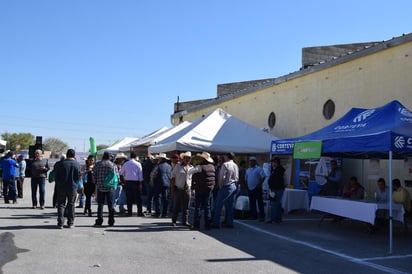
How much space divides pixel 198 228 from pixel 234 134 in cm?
606

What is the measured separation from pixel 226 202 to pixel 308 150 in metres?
2.37

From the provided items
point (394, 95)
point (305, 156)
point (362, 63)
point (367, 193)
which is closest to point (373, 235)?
point (305, 156)

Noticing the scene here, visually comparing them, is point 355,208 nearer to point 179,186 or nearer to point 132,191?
point 179,186

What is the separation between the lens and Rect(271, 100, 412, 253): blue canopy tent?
27.5 feet

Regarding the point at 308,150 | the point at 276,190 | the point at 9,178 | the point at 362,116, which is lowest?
the point at 276,190

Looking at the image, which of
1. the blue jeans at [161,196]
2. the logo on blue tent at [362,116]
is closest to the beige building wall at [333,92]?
the logo on blue tent at [362,116]

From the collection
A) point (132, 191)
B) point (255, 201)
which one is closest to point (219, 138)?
point (255, 201)

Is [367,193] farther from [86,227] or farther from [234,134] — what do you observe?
[86,227]

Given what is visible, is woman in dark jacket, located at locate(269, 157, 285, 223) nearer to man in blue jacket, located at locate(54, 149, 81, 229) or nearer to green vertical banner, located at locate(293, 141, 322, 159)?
green vertical banner, located at locate(293, 141, 322, 159)

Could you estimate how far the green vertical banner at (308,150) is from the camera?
10.5 metres

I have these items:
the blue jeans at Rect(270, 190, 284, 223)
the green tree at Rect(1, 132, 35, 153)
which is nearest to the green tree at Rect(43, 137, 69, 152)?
the green tree at Rect(1, 132, 35, 153)

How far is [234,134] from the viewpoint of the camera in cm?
1572

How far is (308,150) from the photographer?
430 inches

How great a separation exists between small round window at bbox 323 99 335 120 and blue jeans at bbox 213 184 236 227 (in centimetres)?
585
